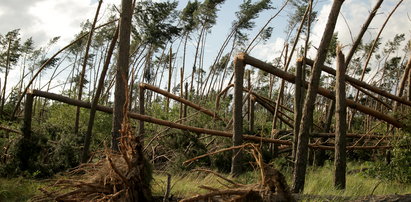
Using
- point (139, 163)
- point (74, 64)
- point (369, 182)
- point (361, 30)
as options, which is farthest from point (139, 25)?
point (74, 64)

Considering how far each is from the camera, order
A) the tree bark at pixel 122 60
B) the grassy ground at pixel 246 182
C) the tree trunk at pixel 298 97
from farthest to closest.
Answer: the tree bark at pixel 122 60 < the tree trunk at pixel 298 97 < the grassy ground at pixel 246 182

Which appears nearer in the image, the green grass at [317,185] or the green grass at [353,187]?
the green grass at [317,185]

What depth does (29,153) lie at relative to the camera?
25.0 feet

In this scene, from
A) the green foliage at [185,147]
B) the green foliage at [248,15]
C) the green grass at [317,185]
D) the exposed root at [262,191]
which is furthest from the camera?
the green foliage at [248,15]

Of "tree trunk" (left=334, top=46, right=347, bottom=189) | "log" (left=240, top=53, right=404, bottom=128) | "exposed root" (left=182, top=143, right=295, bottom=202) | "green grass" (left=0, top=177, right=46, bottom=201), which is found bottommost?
"green grass" (left=0, top=177, right=46, bottom=201)

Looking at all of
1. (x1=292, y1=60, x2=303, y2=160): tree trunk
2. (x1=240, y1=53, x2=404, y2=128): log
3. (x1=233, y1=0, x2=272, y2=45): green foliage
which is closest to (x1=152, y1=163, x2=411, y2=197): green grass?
(x1=292, y1=60, x2=303, y2=160): tree trunk

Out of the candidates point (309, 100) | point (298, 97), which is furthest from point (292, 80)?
point (309, 100)

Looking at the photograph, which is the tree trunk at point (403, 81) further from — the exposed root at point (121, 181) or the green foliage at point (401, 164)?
the exposed root at point (121, 181)

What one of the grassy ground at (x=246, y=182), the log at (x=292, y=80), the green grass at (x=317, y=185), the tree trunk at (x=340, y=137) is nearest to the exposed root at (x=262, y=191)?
Answer: the green grass at (x=317, y=185)

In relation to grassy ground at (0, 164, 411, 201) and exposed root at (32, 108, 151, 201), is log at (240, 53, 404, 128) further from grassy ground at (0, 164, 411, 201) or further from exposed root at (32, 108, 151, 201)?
exposed root at (32, 108, 151, 201)

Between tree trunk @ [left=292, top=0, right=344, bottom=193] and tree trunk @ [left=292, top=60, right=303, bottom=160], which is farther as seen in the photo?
tree trunk @ [left=292, top=60, right=303, bottom=160]

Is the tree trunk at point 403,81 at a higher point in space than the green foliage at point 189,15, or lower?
lower

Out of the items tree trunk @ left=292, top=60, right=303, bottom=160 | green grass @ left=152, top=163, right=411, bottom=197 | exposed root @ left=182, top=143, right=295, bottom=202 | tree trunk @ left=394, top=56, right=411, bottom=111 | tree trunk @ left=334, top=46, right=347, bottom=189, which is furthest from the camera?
tree trunk @ left=394, top=56, right=411, bottom=111

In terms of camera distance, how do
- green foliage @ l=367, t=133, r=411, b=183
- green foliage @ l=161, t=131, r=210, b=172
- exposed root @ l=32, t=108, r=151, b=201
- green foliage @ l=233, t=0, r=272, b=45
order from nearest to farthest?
exposed root @ l=32, t=108, r=151, b=201, green foliage @ l=367, t=133, r=411, b=183, green foliage @ l=161, t=131, r=210, b=172, green foliage @ l=233, t=0, r=272, b=45
